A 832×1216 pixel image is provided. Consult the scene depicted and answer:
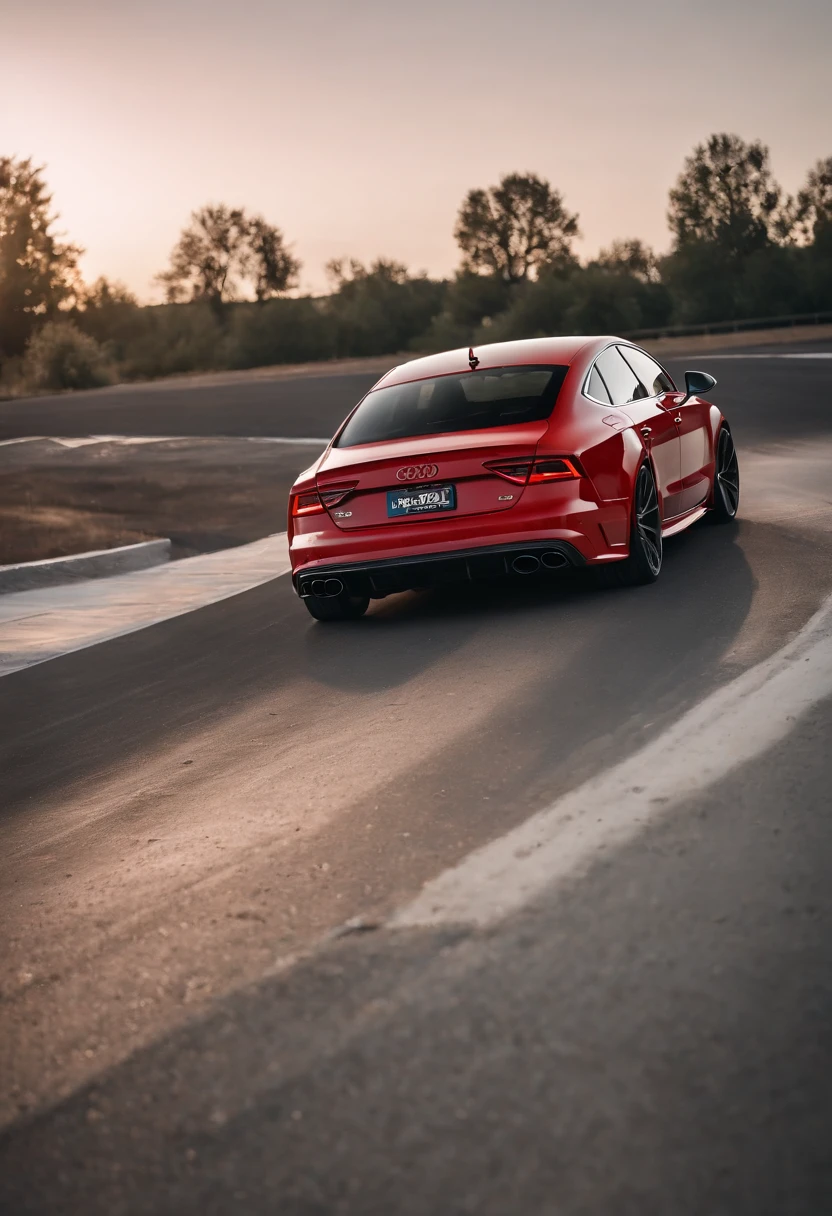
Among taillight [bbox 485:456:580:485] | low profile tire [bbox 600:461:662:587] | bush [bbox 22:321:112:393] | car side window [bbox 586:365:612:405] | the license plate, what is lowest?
low profile tire [bbox 600:461:662:587]

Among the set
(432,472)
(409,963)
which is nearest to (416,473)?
(432,472)

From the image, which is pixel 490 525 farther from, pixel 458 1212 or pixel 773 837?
pixel 458 1212

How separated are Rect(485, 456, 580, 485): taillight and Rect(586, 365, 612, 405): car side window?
0.82m

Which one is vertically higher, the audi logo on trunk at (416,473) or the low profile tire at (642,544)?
the audi logo on trunk at (416,473)

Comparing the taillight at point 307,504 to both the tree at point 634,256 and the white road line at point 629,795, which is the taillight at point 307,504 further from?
the tree at point 634,256

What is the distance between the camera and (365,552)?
8.87 metres

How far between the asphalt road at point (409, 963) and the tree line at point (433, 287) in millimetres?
75285

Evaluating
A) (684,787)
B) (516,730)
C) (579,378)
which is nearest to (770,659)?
(516,730)

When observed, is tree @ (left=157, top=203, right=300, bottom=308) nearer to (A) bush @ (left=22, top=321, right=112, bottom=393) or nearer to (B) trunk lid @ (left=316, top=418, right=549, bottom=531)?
(A) bush @ (left=22, top=321, right=112, bottom=393)

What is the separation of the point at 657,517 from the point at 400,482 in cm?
169

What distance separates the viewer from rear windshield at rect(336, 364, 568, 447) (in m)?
8.98

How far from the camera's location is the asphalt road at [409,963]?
9.15ft

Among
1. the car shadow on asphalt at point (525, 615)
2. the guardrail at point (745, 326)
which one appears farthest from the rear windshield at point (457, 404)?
the guardrail at point (745, 326)

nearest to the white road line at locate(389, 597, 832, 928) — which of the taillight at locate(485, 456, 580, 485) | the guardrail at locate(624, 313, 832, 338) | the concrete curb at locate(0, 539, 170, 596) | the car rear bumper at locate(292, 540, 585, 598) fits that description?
the car rear bumper at locate(292, 540, 585, 598)
